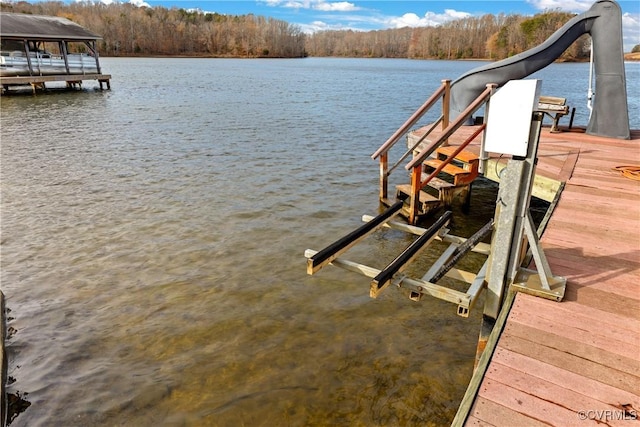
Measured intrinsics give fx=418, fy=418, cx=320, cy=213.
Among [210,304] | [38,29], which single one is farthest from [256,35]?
[210,304]

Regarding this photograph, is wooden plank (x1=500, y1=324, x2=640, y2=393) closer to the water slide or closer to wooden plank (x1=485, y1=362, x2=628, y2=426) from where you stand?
wooden plank (x1=485, y1=362, x2=628, y2=426)

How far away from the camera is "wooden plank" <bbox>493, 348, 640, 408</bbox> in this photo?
8.05 ft

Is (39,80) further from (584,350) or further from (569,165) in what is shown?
(584,350)

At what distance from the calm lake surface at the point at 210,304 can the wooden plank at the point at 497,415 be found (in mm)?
1349

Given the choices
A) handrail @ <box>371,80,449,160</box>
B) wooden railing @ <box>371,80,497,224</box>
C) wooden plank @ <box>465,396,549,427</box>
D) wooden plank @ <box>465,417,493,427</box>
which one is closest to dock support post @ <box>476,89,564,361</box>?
wooden plank @ <box>465,396,549,427</box>

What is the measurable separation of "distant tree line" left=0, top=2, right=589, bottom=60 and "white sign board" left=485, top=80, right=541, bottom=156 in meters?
107

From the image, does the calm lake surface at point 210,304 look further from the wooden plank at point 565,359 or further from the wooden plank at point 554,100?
the wooden plank at point 554,100

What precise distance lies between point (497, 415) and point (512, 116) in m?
1.99

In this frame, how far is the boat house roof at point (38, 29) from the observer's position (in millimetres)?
27562

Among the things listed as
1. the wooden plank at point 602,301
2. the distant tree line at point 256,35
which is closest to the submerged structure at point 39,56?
the wooden plank at point 602,301

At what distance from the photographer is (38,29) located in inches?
1162

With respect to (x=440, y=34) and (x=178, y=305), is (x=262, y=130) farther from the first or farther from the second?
(x=440, y=34)

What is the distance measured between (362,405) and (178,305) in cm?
279

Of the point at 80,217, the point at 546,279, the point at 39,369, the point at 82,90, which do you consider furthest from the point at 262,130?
the point at 82,90
